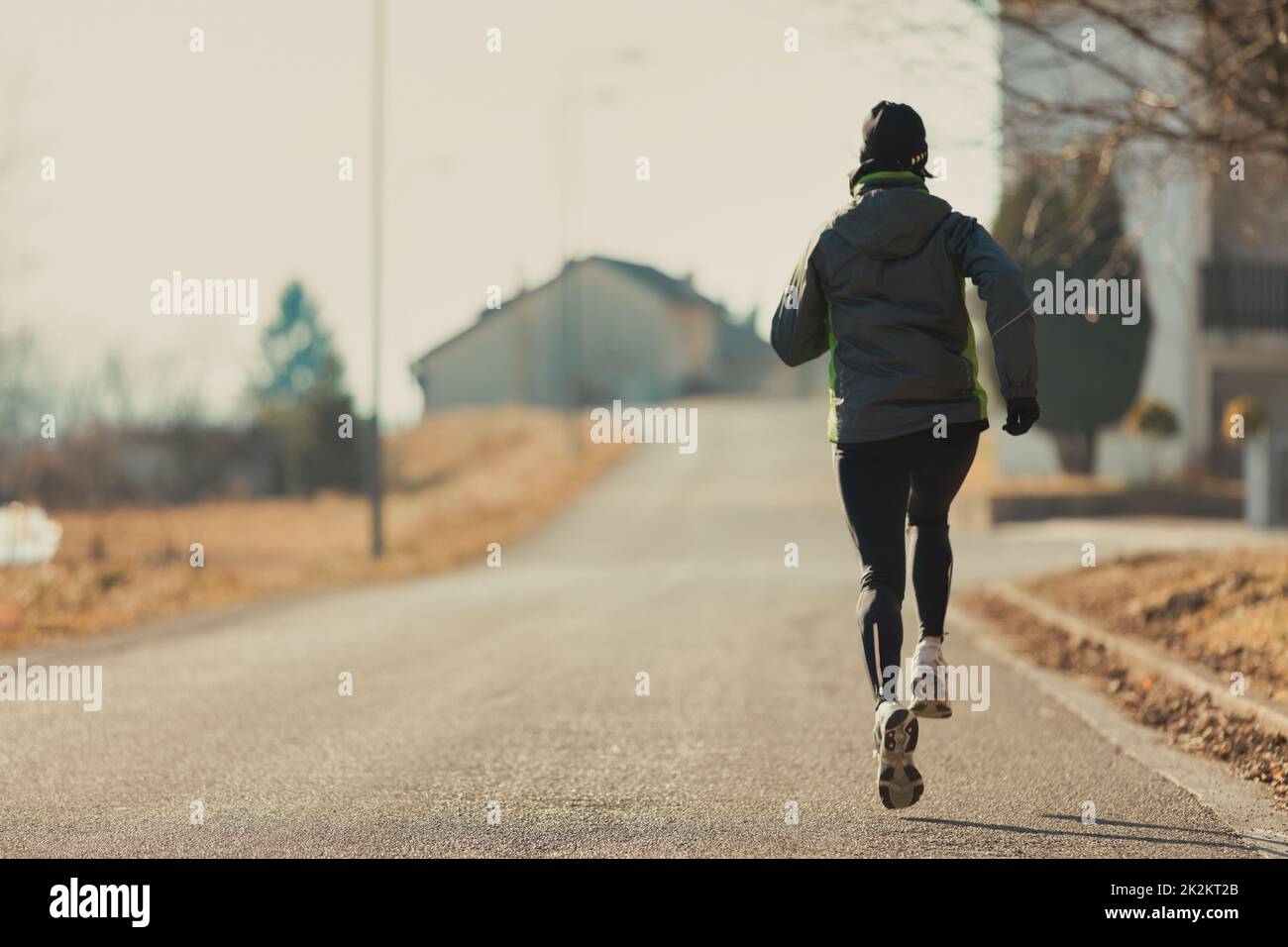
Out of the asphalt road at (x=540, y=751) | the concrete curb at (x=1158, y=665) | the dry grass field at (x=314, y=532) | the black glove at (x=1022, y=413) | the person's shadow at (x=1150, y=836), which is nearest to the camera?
the person's shadow at (x=1150, y=836)

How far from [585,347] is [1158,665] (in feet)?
192

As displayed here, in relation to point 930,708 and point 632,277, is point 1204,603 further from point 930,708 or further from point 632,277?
point 632,277

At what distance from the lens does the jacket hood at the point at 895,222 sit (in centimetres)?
457

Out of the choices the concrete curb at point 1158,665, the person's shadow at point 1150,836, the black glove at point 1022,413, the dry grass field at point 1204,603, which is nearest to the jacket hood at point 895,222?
the black glove at point 1022,413

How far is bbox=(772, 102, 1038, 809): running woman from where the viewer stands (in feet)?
14.8

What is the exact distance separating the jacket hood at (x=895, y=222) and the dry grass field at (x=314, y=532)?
7.90 metres

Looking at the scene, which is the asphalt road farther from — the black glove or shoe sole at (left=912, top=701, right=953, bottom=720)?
the black glove

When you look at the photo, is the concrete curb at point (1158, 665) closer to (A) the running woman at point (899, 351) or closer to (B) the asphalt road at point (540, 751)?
(B) the asphalt road at point (540, 751)

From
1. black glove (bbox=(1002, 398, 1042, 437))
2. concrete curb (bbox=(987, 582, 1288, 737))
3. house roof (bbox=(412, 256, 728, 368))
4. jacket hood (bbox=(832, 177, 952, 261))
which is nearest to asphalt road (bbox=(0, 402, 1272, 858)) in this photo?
concrete curb (bbox=(987, 582, 1288, 737))

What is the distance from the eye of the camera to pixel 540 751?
5.62 m

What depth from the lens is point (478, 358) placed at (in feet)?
217
